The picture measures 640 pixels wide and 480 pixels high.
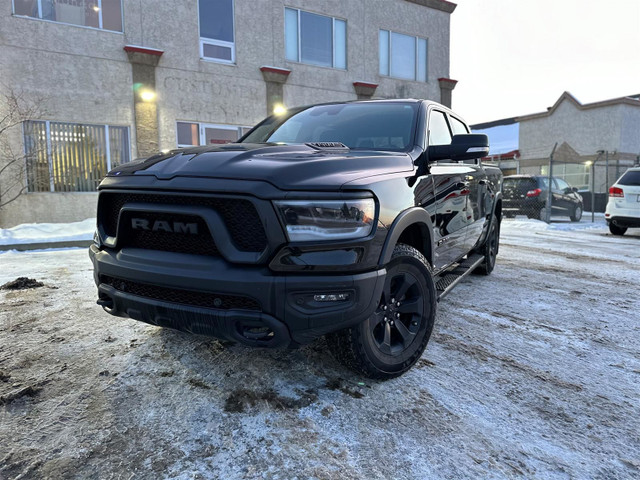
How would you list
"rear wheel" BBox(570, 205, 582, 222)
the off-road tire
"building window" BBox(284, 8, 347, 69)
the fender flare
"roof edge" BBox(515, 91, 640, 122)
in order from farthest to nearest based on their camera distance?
"roof edge" BBox(515, 91, 640, 122)
"rear wheel" BBox(570, 205, 582, 222)
"building window" BBox(284, 8, 347, 69)
the off-road tire
the fender flare

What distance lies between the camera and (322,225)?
1.97 metres

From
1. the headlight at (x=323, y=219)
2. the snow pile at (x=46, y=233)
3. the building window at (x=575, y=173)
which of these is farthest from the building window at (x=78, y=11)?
the building window at (x=575, y=173)

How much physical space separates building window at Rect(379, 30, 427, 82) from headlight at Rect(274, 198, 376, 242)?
42.9 ft

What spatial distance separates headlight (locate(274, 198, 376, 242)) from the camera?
1.93 metres

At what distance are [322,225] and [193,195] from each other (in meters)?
0.63

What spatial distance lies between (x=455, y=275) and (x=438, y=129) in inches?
52.3

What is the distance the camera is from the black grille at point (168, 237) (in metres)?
A: 2.05

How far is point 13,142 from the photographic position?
9109mm

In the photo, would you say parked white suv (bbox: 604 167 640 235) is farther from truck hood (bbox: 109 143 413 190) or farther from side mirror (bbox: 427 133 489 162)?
truck hood (bbox: 109 143 413 190)

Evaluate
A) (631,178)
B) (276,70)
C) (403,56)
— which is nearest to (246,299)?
(631,178)

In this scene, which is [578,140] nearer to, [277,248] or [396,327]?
[396,327]

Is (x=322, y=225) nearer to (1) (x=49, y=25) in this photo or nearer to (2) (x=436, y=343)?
(2) (x=436, y=343)

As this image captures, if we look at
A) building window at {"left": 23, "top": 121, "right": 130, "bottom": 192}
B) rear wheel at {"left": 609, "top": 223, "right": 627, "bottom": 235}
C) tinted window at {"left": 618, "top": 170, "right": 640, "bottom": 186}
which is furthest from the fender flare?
rear wheel at {"left": 609, "top": 223, "right": 627, "bottom": 235}

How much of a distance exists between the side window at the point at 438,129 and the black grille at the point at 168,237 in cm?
196
